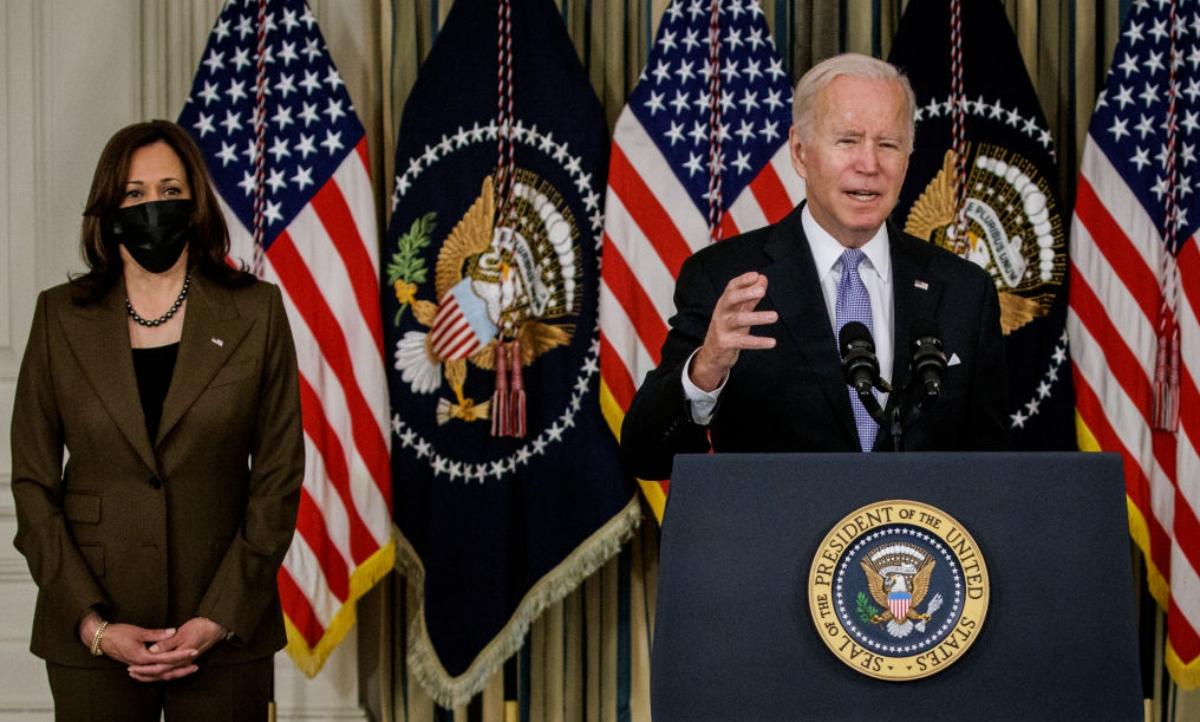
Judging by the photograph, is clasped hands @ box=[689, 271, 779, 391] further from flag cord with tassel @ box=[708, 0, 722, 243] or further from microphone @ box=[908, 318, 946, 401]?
flag cord with tassel @ box=[708, 0, 722, 243]

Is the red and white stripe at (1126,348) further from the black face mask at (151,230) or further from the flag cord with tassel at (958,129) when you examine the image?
the black face mask at (151,230)

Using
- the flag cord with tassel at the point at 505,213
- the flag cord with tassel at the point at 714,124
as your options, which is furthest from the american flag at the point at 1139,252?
the flag cord with tassel at the point at 505,213

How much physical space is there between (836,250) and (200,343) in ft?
4.00

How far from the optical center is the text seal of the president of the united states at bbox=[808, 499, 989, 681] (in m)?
1.49

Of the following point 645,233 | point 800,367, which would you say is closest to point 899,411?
point 800,367

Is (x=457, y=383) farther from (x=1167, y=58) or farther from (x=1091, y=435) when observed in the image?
(x=1167, y=58)

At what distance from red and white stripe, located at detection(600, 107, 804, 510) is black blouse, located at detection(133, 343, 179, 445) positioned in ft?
4.99

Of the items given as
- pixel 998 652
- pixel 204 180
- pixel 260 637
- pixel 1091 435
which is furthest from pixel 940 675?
pixel 1091 435

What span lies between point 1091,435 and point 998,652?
2569mm

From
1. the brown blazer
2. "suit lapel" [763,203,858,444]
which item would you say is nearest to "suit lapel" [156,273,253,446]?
the brown blazer

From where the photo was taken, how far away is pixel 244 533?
2633 mm

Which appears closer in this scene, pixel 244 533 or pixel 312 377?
pixel 244 533

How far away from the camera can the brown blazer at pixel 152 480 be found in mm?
2557

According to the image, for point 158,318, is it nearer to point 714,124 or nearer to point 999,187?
point 714,124
